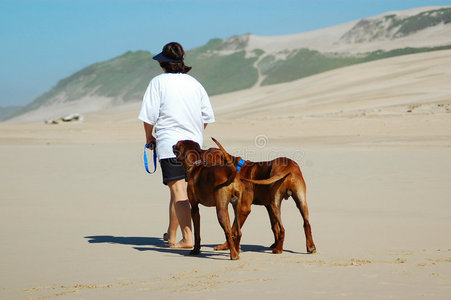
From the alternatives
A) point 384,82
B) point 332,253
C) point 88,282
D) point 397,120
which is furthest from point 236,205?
point 384,82

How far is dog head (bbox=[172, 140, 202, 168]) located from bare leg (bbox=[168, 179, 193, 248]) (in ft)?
1.45

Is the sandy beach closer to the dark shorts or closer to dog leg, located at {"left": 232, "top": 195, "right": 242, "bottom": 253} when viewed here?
dog leg, located at {"left": 232, "top": 195, "right": 242, "bottom": 253}

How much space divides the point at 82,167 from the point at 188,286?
10499 millimetres

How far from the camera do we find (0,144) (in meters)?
23.8

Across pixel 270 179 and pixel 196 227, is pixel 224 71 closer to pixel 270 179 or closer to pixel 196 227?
pixel 196 227

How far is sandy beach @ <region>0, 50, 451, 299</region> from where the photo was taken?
195 inches

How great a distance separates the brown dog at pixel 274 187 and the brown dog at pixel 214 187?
0.06m

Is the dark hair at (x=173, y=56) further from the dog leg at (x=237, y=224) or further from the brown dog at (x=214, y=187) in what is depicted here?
the dog leg at (x=237, y=224)

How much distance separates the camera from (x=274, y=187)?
247 inches

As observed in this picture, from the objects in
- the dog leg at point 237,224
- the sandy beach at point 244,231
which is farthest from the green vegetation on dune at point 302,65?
the dog leg at point 237,224

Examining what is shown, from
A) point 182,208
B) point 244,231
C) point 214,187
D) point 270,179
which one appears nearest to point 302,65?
point 244,231

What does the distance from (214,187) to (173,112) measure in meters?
0.98

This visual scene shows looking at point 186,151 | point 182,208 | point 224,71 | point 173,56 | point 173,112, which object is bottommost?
point 182,208

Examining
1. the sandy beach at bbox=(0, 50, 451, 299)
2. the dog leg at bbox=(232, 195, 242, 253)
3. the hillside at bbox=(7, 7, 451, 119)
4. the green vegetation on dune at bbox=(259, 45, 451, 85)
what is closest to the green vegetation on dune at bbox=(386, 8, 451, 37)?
the hillside at bbox=(7, 7, 451, 119)
